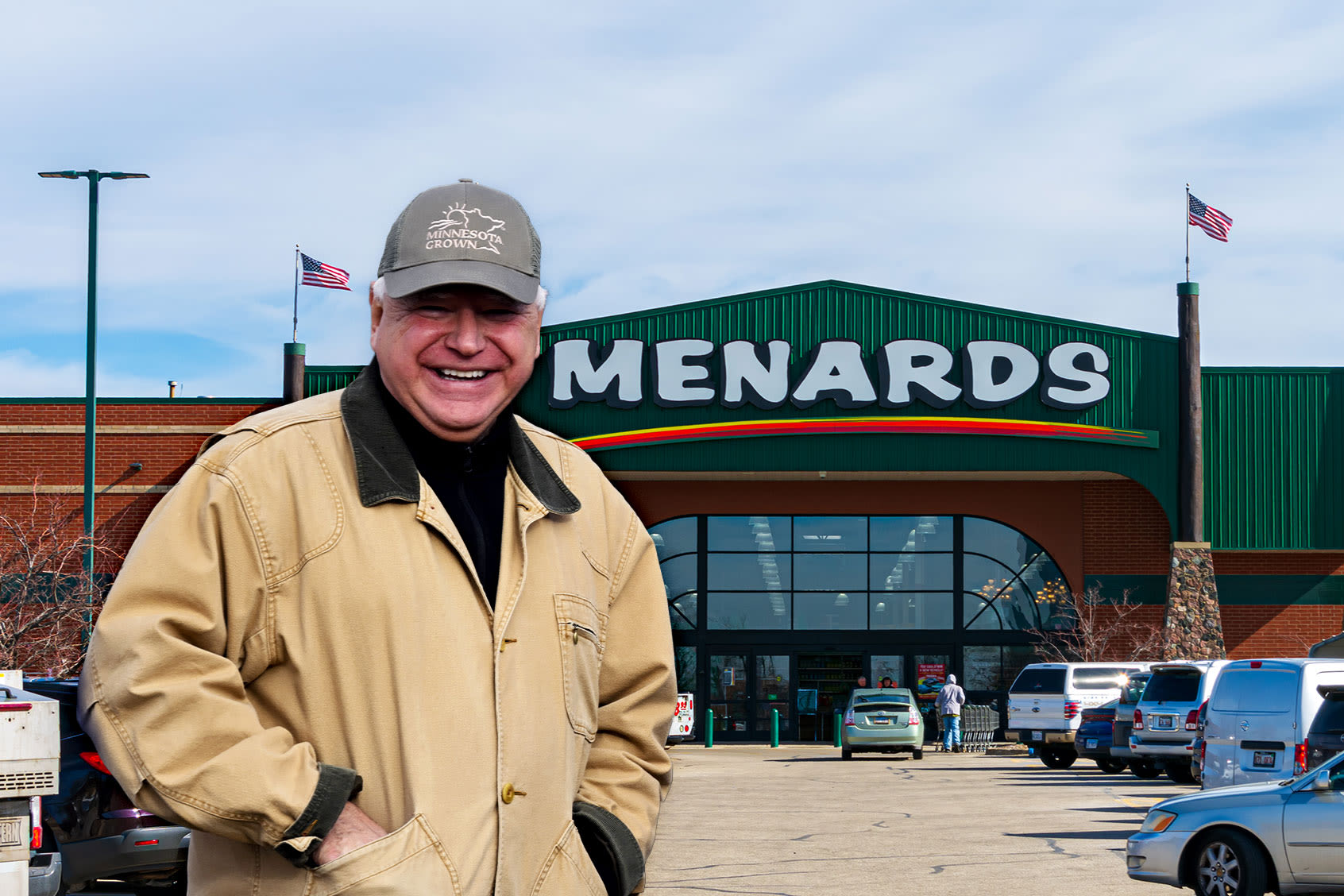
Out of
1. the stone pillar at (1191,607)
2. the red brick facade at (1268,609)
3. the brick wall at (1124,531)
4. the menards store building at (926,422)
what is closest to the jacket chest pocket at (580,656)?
the menards store building at (926,422)

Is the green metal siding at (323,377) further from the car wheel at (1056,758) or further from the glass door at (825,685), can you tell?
the car wheel at (1056,758)

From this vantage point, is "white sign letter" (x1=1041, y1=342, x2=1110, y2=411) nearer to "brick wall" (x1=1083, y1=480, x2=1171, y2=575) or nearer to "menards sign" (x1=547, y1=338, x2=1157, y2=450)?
"menards sign" (x1=547, y1=338, x2=1157, y2=450)

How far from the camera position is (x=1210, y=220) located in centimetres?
3147

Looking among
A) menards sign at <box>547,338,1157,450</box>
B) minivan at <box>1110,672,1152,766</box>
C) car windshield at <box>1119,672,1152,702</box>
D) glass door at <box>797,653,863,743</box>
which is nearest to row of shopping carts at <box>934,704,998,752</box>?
glass door at <box>797,653,863,743</box>

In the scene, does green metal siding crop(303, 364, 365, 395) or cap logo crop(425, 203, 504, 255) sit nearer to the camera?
cap logo crop(425, 203, 504, 255)

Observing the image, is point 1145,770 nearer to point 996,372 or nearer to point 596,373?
point 996,372

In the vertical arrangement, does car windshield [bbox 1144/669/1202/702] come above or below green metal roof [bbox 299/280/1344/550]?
below

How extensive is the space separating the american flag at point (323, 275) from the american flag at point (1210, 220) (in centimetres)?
1684

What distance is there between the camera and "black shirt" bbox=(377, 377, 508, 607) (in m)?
3.11

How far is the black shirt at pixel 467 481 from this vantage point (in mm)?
3113

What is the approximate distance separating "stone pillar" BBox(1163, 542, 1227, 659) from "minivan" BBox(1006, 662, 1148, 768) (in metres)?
4.88

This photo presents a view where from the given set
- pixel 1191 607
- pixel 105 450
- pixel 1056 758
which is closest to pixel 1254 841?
pixel 1056 758

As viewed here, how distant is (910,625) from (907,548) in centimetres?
186

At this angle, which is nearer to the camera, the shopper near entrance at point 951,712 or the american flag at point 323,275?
the american flag at point 323,275
